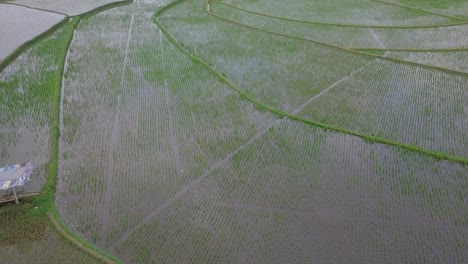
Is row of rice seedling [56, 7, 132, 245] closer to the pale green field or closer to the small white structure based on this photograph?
the pale green field

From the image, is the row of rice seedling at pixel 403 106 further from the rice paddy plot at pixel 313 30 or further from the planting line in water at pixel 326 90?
the rice paddy plot at pixel 313 30

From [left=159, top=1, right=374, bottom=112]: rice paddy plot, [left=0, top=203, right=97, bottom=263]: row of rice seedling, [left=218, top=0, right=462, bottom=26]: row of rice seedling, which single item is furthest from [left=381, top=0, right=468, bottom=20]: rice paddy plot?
[left=0, top=203, right=97, bottom=263]: row of rice seedling

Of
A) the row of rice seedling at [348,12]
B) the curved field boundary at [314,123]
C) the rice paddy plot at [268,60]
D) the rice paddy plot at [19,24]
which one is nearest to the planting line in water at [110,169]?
the curved field boundary at [314,123]

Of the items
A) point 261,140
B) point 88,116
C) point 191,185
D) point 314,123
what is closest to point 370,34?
point 314,123

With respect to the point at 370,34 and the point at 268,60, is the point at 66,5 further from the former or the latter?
the point at 370,34

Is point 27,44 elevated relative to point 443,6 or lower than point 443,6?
elevated

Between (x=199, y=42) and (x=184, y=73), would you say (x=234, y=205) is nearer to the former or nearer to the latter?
(x=184, y=73)
